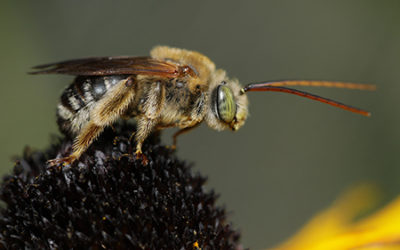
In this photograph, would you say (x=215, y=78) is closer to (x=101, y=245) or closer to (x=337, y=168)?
(x=101, y=245)

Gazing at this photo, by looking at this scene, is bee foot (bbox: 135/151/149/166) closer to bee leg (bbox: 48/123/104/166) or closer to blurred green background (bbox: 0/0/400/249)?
bee leg (bbox: 48/123/104/166)

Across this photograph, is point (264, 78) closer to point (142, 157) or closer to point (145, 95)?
point (145, 95)

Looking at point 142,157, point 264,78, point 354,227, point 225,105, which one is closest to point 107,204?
point 142,157

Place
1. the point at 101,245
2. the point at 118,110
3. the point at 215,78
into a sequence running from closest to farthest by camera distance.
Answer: the point at 101,245 < the point at 118,110 < the point at 215,78

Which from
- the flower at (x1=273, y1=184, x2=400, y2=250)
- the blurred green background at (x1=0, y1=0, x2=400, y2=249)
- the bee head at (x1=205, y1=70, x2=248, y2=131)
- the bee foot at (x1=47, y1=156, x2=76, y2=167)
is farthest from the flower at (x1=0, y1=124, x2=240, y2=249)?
the blurred green background at (x1=0, y1=0, x2=400, y2=249)

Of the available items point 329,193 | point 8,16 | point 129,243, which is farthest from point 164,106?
point 8,16

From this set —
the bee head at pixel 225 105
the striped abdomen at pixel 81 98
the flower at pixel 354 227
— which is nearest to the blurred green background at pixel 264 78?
the flower at pixel 354 227
